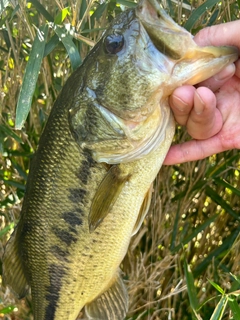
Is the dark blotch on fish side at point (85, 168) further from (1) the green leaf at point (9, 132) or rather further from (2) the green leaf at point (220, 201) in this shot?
(2) the green leaf at point (220, 201)

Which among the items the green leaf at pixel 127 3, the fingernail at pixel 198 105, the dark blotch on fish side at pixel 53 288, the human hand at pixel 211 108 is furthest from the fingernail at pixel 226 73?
the dark blotch on fish side at pixel 53 288

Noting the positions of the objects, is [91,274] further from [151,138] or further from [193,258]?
[193,258]

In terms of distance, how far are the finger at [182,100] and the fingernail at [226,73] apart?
0.44ft

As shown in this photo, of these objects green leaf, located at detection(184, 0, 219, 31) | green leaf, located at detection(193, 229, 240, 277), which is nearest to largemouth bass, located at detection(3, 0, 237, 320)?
green leaf, located at detection(184, 0, 219, 31)

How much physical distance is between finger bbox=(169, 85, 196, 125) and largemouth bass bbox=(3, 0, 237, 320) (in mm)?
18

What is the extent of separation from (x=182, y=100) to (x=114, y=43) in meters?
0.24

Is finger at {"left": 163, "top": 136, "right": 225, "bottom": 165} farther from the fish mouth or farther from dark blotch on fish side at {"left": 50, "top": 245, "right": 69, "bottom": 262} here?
dark blotch on fish side at {"left": 50, "top": 245, "right": 69, "bottom": 262}

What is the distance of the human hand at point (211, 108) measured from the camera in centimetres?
114

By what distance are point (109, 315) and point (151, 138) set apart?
0.72 m

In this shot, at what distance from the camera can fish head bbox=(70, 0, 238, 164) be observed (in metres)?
1.06

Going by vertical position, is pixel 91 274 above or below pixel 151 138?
below

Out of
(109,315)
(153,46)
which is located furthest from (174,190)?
(153,46)

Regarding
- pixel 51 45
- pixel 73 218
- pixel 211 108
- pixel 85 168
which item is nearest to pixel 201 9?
pixel 211 108

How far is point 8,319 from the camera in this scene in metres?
1.86
